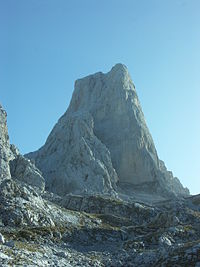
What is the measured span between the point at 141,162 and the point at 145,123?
2950cm

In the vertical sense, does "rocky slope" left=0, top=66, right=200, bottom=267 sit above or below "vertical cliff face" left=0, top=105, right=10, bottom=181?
below

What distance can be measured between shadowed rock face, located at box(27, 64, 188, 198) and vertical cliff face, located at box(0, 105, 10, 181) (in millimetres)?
31802

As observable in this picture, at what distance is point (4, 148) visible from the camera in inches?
4158

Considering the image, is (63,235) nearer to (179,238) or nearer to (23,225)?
(23,225)

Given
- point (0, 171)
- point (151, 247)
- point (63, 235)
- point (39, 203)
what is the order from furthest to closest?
point (0, 171), point (39, 203), point (63, 235), point (151, 247)

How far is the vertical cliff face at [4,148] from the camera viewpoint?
99.0 metres

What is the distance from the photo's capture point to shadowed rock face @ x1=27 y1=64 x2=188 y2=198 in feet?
465

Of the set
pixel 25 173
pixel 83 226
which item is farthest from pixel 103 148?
pixel 83 226

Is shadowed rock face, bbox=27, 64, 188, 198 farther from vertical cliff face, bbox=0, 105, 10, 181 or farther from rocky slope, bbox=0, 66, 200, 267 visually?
vertical cliff face, bbox=0, 105, 10, 181

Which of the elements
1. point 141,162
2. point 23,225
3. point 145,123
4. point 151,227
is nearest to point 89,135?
point 141,162

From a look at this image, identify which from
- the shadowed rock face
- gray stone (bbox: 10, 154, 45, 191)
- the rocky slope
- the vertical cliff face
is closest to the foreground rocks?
the rocky slope

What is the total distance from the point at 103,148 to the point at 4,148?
2333 inches

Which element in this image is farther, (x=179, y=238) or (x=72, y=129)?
(x=72, y=129)

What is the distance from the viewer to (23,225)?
164 feet
